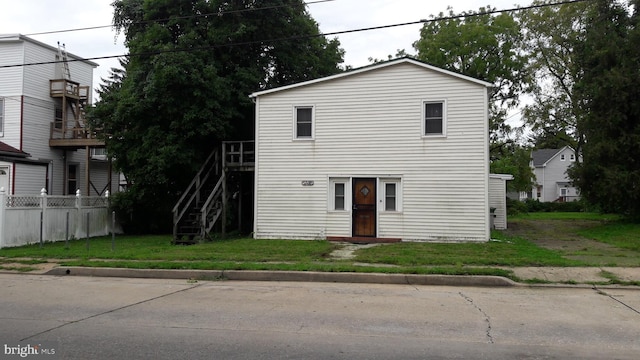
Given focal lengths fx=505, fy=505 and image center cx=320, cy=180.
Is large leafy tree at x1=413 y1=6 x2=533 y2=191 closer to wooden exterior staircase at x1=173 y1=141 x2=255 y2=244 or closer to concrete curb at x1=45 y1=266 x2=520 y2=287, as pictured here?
wooden exterior staircase at x1=173 y1=141 x2=255 y2=244

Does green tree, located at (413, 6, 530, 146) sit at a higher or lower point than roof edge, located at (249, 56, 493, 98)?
higher

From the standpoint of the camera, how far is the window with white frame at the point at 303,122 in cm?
1845

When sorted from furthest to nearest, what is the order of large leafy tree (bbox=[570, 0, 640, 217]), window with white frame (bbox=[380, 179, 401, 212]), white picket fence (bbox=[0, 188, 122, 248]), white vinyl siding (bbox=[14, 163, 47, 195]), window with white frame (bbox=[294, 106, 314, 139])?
1. white vinyl siding (bbox=[14, 163, 47, 195])
2. large leafy tree (bbox=[570, 0, 640, 217])
3. window with white frame (bbox=[294, 106, 314, 139])
4. window with white frame (bbox=[380, 179, 401, 212])
5. white picket fence (bbox=[0, 188, 122, 248])

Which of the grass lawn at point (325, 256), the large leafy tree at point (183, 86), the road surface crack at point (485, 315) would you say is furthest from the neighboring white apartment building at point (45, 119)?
the road surface crack at point (485, 315)

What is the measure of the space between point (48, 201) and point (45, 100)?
37.2 feet

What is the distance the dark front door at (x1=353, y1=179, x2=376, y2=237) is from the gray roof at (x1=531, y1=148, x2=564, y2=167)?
5298 centimetres

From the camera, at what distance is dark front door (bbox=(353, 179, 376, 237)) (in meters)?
17.6

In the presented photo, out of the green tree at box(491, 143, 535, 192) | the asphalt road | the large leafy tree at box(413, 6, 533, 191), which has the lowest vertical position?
the asphalt road

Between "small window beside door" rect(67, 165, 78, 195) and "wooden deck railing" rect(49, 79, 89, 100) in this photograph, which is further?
"small window beside door" rect(67, 165, 78, 195)

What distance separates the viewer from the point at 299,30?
2291 centimetres

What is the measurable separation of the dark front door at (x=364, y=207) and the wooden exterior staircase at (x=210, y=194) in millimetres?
4514

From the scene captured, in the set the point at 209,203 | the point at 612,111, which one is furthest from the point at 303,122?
the point at 612,111

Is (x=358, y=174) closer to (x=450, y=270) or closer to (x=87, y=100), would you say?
(x=450, y=270)

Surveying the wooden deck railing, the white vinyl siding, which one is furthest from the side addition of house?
the wooden deck railing
